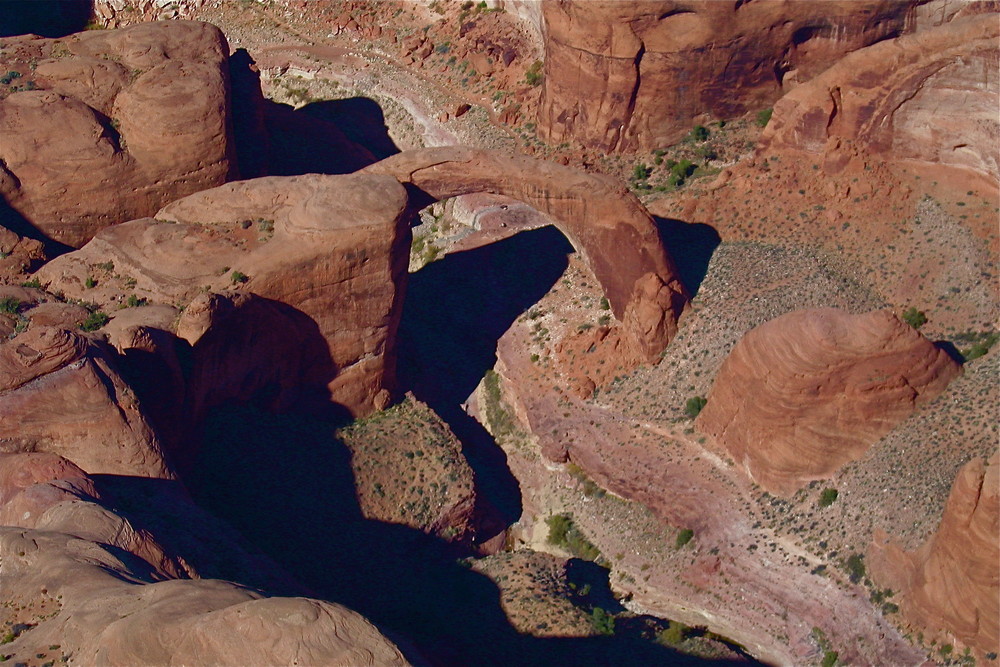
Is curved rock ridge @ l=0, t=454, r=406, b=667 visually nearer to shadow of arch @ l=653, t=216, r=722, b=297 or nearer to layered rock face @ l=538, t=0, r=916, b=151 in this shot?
shadow of arch @ l=653, t=216, r=722, b=297

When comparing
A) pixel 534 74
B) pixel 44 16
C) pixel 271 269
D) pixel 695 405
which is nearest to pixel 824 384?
pixel 695 405

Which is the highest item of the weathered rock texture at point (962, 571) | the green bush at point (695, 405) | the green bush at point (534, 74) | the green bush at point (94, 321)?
the green bush at point (534, 74)

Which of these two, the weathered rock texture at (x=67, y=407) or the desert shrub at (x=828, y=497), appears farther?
the desert shrub at (x=828, y=497)

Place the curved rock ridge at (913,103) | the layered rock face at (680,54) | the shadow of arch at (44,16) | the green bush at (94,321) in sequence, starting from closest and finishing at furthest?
the green bush at (94,321), the curved rock ridge at (913,103), the layered rock face at (680,54), the shadow of arch at (44,16)

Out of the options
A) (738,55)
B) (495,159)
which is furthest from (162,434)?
(738,55)

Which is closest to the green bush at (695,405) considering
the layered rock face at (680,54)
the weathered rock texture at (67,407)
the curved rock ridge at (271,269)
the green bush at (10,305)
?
the curved rock ridge at (271,269)

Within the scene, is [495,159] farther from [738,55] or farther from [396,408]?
[738,55]

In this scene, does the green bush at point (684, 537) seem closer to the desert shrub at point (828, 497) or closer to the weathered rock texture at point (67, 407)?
the desert shrub at point (828, 497)
